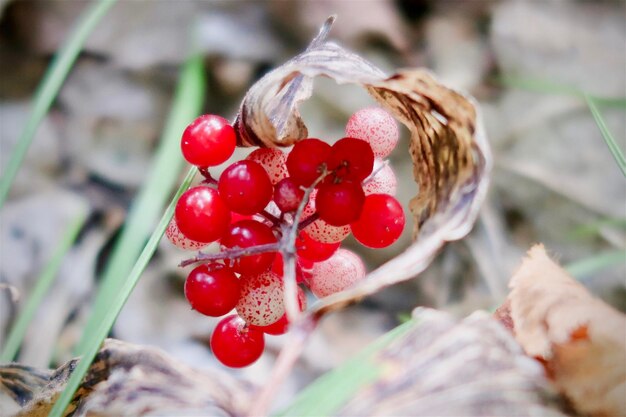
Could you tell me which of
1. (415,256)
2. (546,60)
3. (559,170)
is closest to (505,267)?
(559,170)

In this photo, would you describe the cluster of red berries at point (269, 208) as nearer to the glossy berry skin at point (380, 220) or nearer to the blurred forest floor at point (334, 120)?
the glossy berry skin at point (380, 220)

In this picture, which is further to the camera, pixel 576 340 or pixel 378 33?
pixel 378 33

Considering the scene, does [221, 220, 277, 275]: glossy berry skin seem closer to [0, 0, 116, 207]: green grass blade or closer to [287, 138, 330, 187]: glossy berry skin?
[287, 138, 330, 187]: glossy berry skin

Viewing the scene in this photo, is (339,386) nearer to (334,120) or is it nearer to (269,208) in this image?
Result: (269,208)

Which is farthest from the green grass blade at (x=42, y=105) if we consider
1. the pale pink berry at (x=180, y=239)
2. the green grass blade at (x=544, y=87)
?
the green grass blade at (x=544, y=87)

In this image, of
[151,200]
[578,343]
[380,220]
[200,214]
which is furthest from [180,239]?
[151,200]

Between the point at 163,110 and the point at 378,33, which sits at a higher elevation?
the point at 378,33

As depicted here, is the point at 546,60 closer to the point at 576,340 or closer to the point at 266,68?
the point at 266,68

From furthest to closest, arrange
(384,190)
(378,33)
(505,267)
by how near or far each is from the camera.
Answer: (378,33), (505,267), (384,190)
